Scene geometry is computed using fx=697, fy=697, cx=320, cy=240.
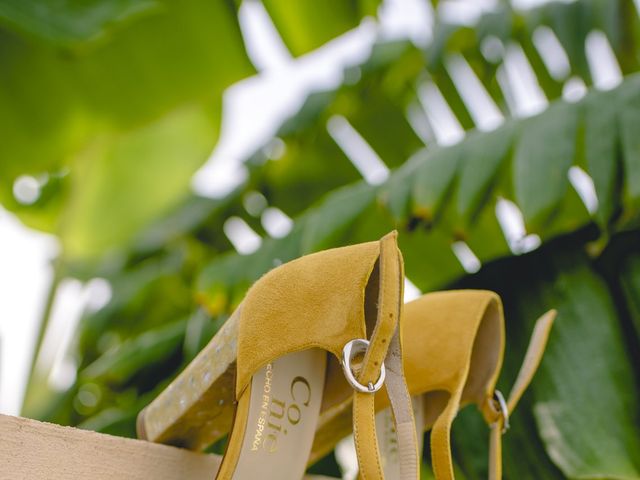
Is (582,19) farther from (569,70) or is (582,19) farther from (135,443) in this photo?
(135,443)

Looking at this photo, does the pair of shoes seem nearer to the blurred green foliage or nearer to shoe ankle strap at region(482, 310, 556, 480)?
shoe ankle strap at region(482, 310, 556, 480)

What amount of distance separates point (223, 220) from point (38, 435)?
0.83 m

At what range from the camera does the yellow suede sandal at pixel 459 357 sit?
0.46 metres

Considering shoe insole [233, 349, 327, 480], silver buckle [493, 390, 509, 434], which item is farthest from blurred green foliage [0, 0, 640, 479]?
shoe insole [233, 349, 327, 480]

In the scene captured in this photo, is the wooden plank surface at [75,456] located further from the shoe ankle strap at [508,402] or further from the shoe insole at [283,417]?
the shoe ankle strap at [508,402]

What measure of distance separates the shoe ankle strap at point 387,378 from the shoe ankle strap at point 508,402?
141 mm

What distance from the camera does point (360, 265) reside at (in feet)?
1.18

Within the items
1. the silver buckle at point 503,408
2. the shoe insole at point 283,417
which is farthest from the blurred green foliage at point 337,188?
the shoe insole at point 283,417

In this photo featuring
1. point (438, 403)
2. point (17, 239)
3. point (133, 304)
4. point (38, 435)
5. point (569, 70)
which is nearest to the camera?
point (38, 435)

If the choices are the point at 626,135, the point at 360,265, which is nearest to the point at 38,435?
the point at 360,265

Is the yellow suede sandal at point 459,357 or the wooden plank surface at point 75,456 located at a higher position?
the wooden plank surface at point 75,456

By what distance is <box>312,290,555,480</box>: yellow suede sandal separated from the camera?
18.2 inches

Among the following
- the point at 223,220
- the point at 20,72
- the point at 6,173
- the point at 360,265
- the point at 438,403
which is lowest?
the point at 438,403

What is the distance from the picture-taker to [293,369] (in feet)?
1.35
